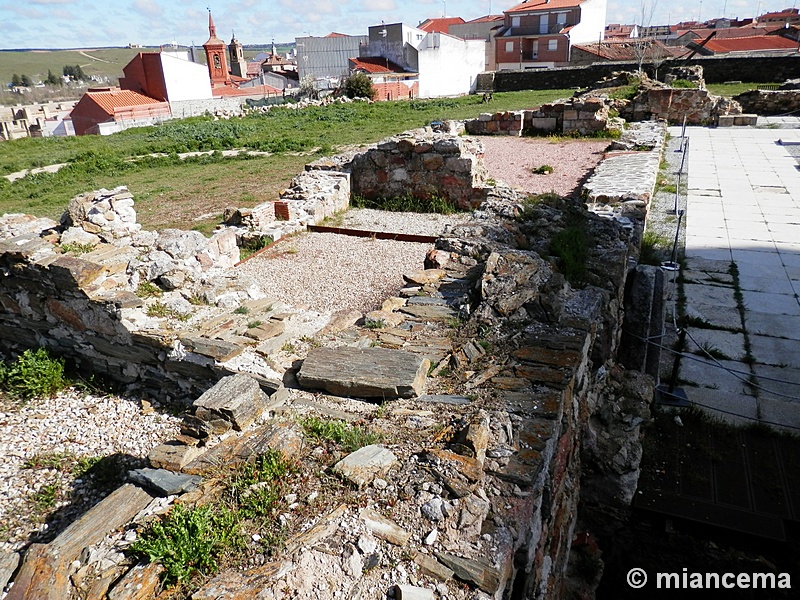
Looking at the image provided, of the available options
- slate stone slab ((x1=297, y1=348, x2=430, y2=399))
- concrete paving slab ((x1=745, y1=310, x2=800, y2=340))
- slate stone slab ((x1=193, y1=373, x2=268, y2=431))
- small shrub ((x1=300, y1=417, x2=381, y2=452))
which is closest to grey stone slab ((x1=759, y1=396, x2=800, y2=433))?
concrete paving slab ((x1=745, y1=310, x2=800, y2=340))

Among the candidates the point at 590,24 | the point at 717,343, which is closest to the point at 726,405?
the point at 717,343

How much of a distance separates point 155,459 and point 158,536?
0.75 meters

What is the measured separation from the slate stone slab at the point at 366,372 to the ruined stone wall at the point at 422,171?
7.63 metres

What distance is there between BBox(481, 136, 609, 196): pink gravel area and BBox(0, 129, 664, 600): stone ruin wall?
20.6 feet

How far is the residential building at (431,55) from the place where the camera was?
45.6 meters

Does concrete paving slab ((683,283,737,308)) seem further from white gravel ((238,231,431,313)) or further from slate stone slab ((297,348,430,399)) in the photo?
slate stone slab ((297,348,430,399))

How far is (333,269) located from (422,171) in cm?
417

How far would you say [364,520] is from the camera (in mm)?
2615

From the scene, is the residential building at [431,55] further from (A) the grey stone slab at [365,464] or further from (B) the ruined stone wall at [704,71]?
(A) the grey stone slab at [365,464]

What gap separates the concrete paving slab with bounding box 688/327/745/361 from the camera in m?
6.58

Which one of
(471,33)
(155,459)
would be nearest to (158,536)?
(155,459)

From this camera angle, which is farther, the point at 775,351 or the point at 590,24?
the point at 590,24

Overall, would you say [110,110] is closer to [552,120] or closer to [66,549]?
[552,120]

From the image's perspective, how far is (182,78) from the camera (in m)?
42.1
